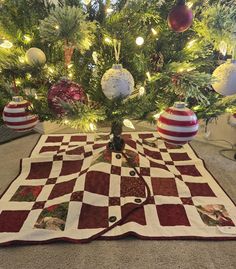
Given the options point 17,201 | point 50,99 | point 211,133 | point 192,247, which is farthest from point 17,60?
point 211,133

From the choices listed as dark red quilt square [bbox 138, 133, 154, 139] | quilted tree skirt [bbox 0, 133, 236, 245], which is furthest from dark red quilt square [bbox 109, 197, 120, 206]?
dark red quilt square [bbox 138, 133, 154, 139]

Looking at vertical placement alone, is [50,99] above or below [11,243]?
above

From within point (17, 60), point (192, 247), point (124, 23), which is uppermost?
point (124, 23)

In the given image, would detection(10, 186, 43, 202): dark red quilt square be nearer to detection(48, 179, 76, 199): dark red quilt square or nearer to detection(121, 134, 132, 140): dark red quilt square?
detection(48, 179, 76, 199): dark red quilt square

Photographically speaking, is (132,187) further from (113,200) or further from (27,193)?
(27,193)

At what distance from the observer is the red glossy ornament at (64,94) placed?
2.85 ft

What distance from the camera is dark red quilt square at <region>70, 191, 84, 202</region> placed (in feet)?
3.44

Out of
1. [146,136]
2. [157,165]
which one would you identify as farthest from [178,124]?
[146,136]

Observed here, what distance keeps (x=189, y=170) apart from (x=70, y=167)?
0.62 m

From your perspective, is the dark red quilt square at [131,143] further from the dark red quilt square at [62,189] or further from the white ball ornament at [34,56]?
the white ball ornament at [34,56]

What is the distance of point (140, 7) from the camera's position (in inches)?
35.0

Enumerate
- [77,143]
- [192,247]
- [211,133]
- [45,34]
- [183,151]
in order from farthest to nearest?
[211,133]
[77,143]
[183,151]
[192,247]
[45,34]

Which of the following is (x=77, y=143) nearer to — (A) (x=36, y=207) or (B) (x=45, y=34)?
(A) (x=36, y=207)

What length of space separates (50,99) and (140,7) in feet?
1.48
